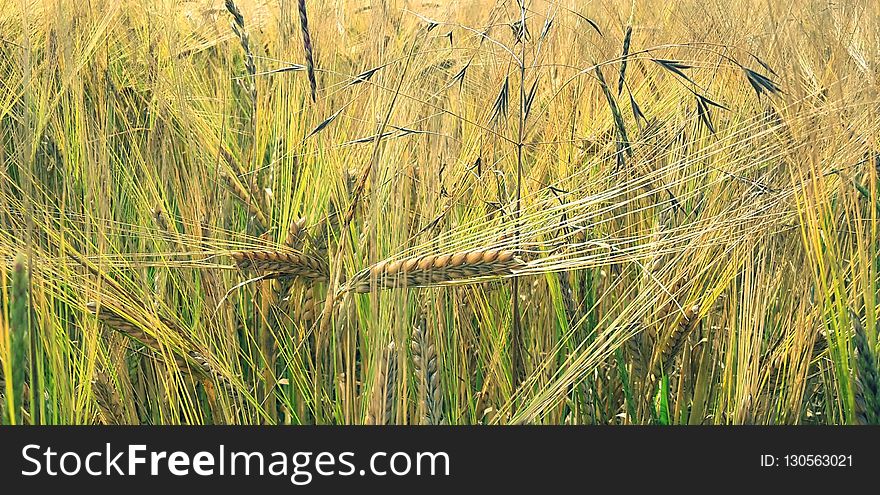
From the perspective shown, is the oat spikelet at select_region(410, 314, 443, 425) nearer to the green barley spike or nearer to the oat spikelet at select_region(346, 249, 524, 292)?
the oat spikelet at select_region(346, 249, 524, 292)

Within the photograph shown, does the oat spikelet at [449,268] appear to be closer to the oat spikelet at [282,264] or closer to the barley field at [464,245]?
the barley field at [464,245]

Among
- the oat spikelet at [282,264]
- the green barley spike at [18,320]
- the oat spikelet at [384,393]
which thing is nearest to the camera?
the green barley spike at [18,320]

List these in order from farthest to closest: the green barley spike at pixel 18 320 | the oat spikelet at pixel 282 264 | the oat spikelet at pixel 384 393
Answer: the oat spikelet at pixel 282 264, the oat spikelet at pixel 384 393, the green barley spike at pixel 18 320

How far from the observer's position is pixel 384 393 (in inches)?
27.7

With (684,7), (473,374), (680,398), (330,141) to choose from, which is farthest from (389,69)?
(684,7)

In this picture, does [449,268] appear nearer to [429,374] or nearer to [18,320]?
[429,374]

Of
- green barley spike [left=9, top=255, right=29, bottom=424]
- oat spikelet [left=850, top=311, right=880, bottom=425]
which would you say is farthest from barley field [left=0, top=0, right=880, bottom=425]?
green barley spike [left=9, top=255, right=29, bottom=424]

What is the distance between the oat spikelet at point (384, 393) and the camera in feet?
2.30

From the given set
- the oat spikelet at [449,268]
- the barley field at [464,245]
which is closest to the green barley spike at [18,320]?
the barley field at [464,245]

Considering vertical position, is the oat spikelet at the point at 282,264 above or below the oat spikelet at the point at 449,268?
above

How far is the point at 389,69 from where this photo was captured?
0.96 metres

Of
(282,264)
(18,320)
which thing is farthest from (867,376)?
(18,320)

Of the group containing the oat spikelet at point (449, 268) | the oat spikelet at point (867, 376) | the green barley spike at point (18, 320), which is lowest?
the oat spikelet at point (867, 376)

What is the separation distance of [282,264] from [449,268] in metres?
0.19
